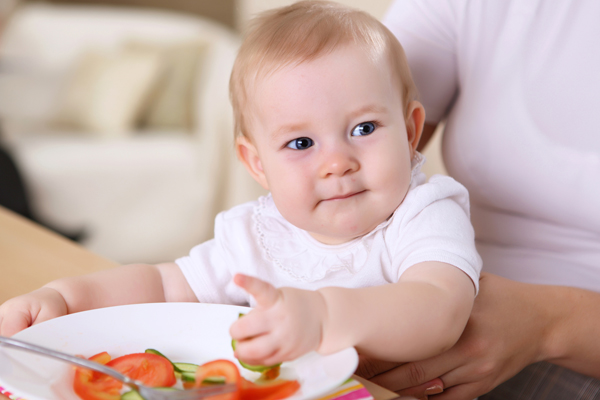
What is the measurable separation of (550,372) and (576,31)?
21.0 inches

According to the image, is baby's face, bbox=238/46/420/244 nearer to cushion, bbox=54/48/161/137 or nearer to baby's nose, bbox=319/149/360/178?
baby's nose, bbox=319/149/360/178

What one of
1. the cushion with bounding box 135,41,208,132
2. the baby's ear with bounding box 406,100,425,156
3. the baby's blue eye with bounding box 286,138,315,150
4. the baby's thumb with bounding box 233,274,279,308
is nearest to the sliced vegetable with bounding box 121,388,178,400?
the baby's thumb with bounding box 233,274,279,308

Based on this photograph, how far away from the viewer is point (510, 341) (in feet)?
2.28

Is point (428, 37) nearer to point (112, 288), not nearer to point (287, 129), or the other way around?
point (287, 129)

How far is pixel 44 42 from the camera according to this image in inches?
146

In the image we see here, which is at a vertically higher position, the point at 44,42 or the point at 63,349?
the point at 44,42

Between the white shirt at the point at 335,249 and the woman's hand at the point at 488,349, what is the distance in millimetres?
100

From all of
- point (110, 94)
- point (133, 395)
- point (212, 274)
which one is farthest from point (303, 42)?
point (110, 94)

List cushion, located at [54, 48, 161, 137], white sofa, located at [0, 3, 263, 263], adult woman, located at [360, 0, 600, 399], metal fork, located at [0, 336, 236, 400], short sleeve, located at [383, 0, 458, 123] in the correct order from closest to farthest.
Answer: metal fork, located at [0, 336, 236, 400] → adult woman, located at [360, 0, 600, 399] → short sleeve, located at [383, 0, 458, 123] → white sofa, located at [0, 3, 263, 263] → cushion, located at [54, 48, 161, 137]

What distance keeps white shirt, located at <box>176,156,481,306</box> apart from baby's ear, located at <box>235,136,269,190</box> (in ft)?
0.15

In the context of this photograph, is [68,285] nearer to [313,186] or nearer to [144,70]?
[313,186]

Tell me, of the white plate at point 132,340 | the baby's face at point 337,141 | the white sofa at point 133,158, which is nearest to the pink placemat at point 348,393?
the white plate at point 132,340

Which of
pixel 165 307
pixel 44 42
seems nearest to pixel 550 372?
pixel 165 307

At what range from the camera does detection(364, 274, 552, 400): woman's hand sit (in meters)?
0.64
